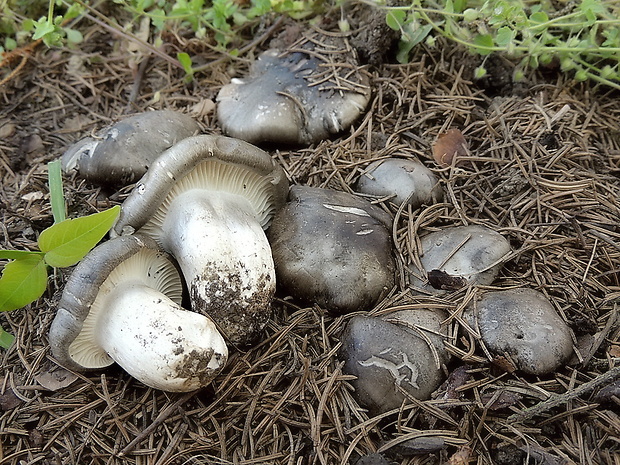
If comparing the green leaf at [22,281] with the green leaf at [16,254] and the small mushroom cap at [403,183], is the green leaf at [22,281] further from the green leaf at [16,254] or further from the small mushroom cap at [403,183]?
the small mushroom cap at [403,183]

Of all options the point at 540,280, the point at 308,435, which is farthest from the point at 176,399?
the point at 540,280

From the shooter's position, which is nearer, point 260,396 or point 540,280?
point 260,396

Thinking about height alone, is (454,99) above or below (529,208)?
above

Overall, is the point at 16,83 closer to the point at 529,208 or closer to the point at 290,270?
the point at 290,270

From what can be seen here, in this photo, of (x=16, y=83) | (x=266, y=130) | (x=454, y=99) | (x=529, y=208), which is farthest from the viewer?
(x=16, y=83)

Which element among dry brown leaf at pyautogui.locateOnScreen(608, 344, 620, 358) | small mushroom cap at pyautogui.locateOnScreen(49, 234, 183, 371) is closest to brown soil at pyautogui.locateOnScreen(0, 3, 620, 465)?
dry brown leaf at pyautogui.locateOnScreen(608, 344, 620, 358)

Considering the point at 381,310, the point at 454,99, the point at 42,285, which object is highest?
the point at 454,99

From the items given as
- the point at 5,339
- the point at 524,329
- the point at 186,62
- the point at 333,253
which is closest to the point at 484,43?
the point at 333,253

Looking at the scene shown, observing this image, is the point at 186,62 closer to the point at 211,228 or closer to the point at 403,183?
the point at 211,228
